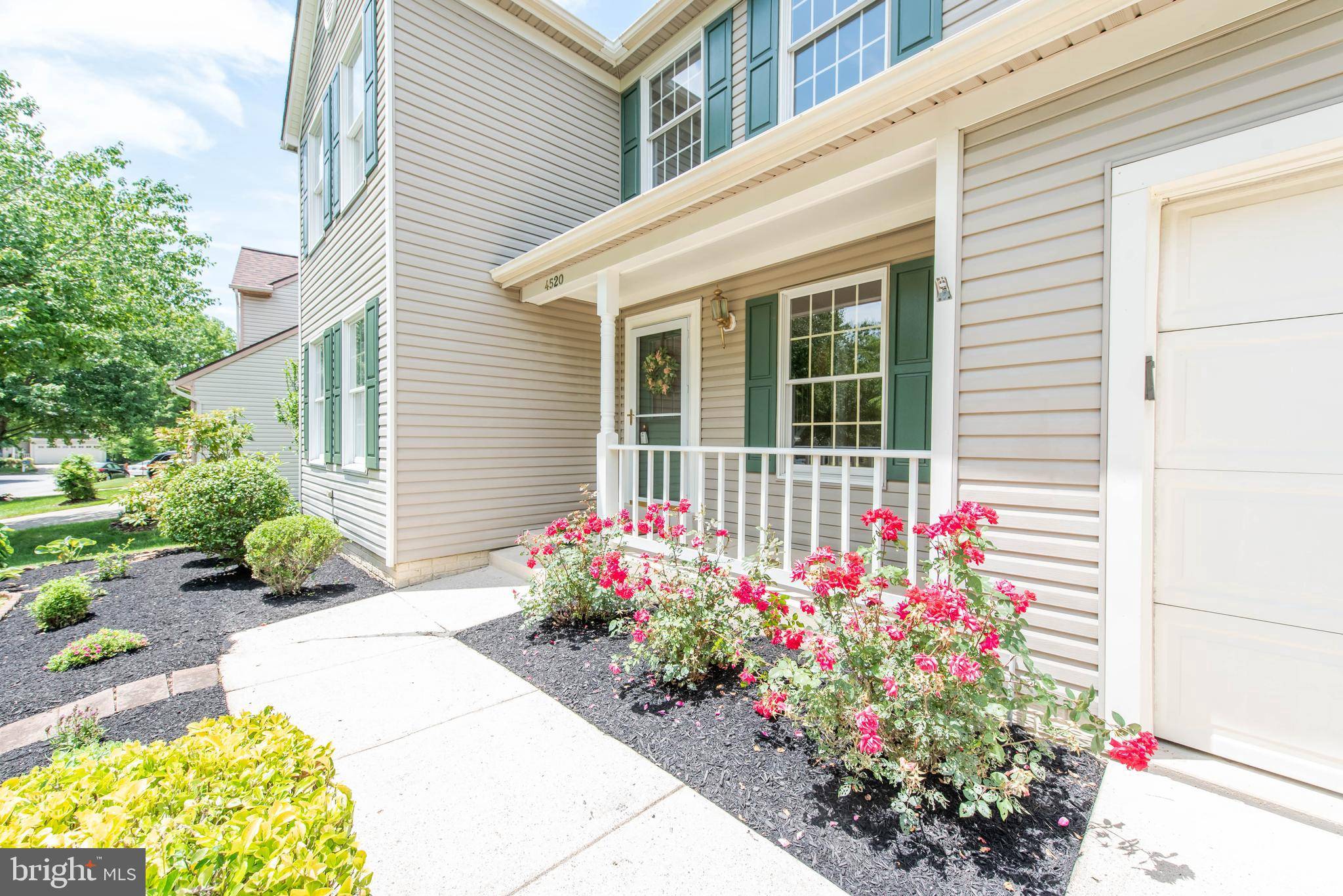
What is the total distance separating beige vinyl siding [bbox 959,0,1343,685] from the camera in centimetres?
208

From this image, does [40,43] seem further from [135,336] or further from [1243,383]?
[1243,383]

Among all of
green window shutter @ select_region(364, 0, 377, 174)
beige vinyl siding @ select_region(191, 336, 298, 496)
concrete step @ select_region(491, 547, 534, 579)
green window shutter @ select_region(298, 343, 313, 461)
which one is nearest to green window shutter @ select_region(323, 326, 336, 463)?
green window shutter @ select_region(298, 343, 313, 461)

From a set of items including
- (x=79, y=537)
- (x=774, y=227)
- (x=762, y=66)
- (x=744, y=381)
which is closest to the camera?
(x=774, y=227)

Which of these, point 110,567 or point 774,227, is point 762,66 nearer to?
point 774,227

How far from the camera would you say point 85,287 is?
369 inches

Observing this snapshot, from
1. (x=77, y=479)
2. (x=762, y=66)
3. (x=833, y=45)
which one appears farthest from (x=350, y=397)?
(x=77, y=479)

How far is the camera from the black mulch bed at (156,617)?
315 cm

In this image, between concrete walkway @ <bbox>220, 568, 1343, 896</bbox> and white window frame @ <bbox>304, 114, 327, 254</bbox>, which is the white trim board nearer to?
concrete walkway @ <bbox>220, 568, 1343, 896</bbox>

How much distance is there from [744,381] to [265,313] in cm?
1689

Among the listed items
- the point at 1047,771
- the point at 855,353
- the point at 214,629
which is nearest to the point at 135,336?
the point at 214,629

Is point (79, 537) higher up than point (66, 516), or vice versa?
point (79, 537)

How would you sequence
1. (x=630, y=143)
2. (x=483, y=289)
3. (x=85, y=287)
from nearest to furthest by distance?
(x=483, y=289) < (x=630, y=143) < (x=85, y=287)

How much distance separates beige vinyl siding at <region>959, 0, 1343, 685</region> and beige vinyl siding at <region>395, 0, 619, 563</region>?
4466 mm

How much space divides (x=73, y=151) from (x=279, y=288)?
461 centimetres
